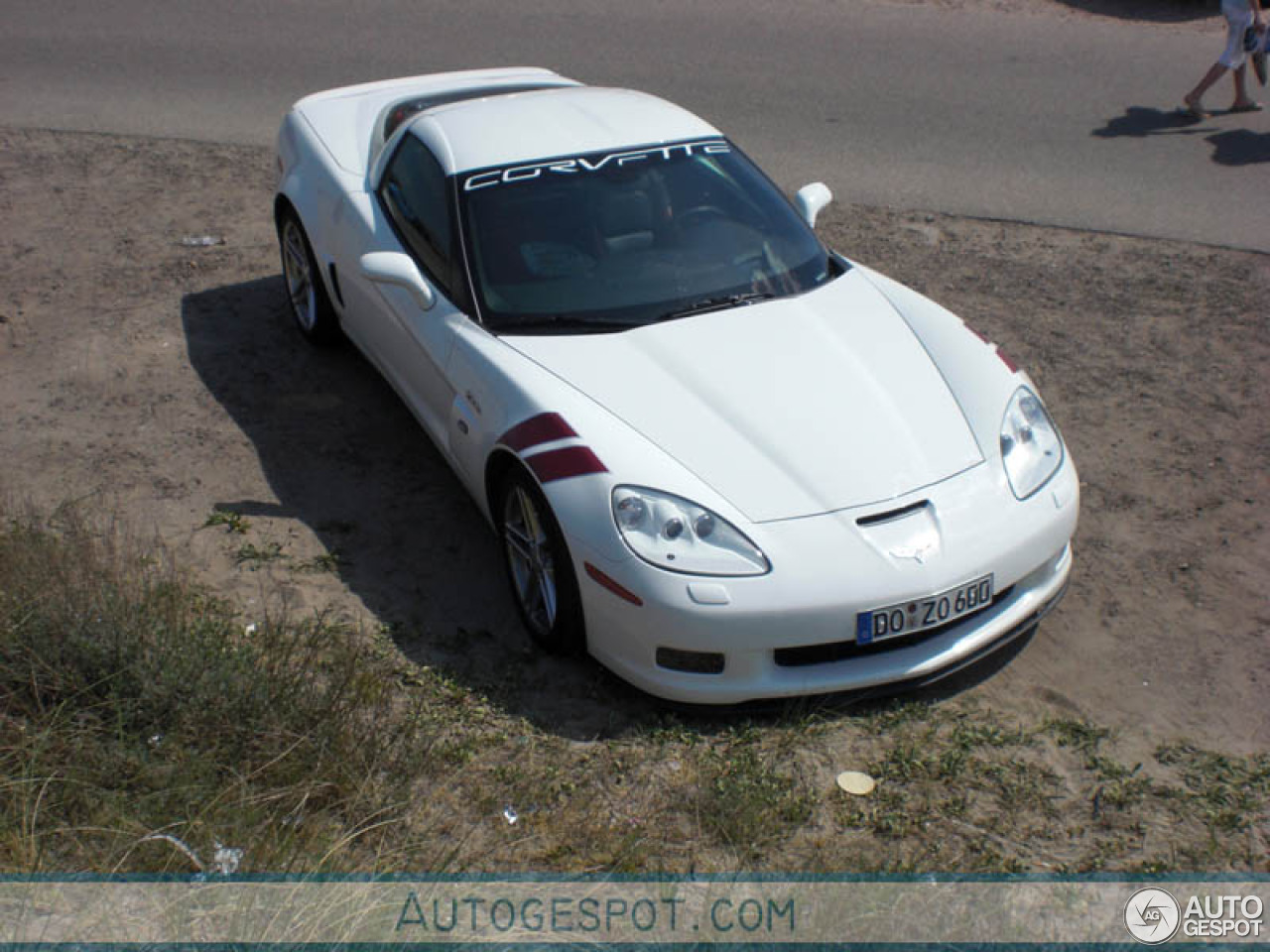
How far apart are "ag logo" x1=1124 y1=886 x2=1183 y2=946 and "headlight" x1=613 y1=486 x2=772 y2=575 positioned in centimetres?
144

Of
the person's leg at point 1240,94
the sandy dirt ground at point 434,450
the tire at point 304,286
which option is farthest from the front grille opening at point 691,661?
the person's leg at point 1240,94

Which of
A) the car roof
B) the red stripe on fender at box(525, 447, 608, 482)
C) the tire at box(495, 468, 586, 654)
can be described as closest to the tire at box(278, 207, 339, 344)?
the car roof

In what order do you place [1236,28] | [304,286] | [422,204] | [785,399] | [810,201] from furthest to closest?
[1236,28]
[304,286]
[810,201]
[422,204]
[785,399]

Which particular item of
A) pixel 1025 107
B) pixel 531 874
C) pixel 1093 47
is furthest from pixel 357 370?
pixel 1093 47

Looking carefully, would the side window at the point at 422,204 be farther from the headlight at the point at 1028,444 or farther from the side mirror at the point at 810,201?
the headlight at the point at 1028,444

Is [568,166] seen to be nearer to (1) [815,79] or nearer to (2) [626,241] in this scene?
(2) [626,241]

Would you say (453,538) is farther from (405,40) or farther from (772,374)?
(405,40)

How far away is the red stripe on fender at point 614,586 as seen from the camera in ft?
14.3

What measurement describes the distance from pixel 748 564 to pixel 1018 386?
5.07 feet

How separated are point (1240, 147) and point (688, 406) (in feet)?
22.4

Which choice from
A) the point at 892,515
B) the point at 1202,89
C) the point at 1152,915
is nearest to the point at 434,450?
the point at 892,515

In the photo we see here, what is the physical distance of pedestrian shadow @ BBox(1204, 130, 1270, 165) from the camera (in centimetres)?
955

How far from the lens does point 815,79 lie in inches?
450

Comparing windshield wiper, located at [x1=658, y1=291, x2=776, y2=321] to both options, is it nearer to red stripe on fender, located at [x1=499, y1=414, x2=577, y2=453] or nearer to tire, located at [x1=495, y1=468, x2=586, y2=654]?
red stripe on fender, located at [x1=499, y1=414, x2=577, y2=453]
